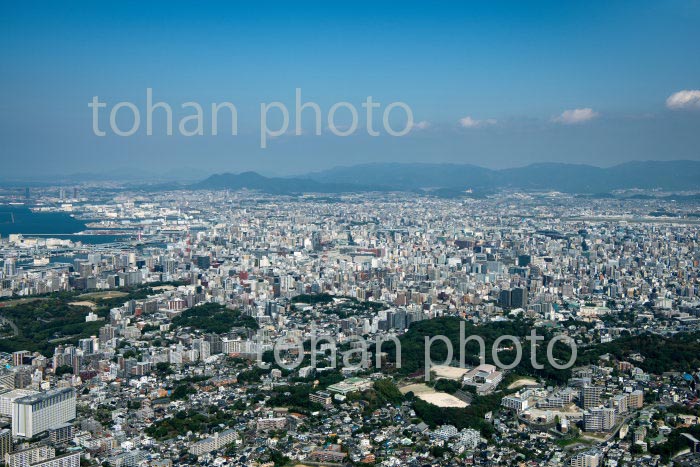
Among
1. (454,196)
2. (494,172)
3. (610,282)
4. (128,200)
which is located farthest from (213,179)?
(610,282)

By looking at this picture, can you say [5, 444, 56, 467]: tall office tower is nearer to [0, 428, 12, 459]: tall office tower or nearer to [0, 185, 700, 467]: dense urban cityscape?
[0, 185, 700, 467]: dense urban cityscape

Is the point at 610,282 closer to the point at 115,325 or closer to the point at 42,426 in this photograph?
the point at 115,325

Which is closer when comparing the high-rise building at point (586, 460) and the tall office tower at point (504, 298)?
the high-rise building at point (586, 460)

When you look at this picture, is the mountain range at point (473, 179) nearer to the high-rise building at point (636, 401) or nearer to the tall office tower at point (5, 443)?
the high-rise building at point (636, 401)

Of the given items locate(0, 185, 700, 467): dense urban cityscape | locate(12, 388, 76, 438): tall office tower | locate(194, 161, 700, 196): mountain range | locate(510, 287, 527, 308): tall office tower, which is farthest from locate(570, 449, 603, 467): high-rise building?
locate(194, 161, 700, 196): mountain range

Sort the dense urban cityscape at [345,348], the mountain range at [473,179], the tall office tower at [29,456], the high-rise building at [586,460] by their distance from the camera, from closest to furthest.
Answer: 1. the tall office tower at [29,456]
2. the high-rise building at [586,460]
3. the dense urban cityscape at [345,348]
4. the mountain range at [473,179]

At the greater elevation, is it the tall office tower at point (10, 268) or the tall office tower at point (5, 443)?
the tall office tower at point (10, 268)

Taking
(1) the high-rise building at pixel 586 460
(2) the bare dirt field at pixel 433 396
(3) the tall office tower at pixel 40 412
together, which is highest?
(3) the tall office tower at pixel 40 412

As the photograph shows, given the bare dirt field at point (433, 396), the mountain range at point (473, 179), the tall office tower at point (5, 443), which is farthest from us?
the mountain range at point (473, 179)

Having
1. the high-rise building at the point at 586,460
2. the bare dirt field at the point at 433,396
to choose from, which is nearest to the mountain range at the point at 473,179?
the bare dirt field at the point at 433,396
